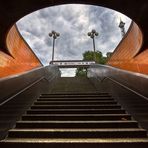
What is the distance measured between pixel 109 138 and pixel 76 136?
503 mm

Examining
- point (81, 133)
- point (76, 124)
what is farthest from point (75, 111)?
point (81, 133)

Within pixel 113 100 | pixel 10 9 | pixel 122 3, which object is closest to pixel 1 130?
pixel 113 100

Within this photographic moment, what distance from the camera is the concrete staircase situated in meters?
2.91

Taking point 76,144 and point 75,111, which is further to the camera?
point 75,111

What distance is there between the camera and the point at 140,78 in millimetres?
3387

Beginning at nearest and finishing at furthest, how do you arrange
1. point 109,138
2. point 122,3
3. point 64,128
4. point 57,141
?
1. point 57,141
2. point 109,138
3. point 64,128
4. point 122,3

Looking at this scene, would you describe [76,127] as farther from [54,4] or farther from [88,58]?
[88,58]

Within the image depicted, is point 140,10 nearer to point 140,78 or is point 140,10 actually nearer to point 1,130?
point 140,78

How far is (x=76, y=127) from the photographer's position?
366 cm

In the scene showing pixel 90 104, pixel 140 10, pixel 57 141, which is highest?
pixel 140 10

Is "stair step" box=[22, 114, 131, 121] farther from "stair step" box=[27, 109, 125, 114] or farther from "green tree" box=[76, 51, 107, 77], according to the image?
"green tree" box=[76, 51, 107, 77]

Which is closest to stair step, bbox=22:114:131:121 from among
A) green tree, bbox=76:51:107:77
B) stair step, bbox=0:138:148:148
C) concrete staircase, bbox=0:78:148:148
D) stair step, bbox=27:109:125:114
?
concrete staircase, bbox=0:78:148:148

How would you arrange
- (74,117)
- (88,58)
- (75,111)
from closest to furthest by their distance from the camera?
(74,117), (75,111), (88,58)

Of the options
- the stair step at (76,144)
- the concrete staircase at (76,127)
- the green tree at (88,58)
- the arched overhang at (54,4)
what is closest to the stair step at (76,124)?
the concrete staircase at (76,127)
